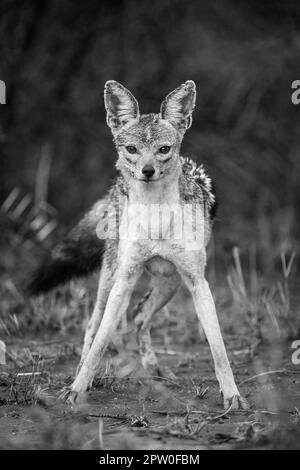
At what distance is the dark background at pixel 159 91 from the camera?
11.0 m

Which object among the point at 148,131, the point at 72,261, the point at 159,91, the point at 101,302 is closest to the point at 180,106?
the point at 148,131

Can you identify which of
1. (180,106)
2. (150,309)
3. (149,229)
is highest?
(180,106)

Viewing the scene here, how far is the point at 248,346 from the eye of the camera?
687cm

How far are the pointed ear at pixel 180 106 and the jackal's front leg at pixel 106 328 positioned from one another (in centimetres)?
103

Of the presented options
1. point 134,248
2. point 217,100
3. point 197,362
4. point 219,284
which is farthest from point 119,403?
point 217,100

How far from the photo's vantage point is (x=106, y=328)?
5.42 m

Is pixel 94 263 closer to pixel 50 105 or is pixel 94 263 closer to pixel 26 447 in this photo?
pixel 26 447

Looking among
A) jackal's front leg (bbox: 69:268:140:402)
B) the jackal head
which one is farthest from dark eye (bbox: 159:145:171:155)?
jackal's front leg (bbox: 69:268:140:402)

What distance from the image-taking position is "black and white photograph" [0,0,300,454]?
5027 millimetres

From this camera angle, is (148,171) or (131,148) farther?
(131,148)

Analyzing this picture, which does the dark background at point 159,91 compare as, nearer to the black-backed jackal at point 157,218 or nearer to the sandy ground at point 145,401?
the sandy ground at point 145,401

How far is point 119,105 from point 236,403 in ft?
6.87

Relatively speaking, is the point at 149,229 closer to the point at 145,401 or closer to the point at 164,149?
the point at 164,149

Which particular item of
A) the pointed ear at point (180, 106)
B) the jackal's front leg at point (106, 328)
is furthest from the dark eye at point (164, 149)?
the jackal's front leg at point (106, 328)
